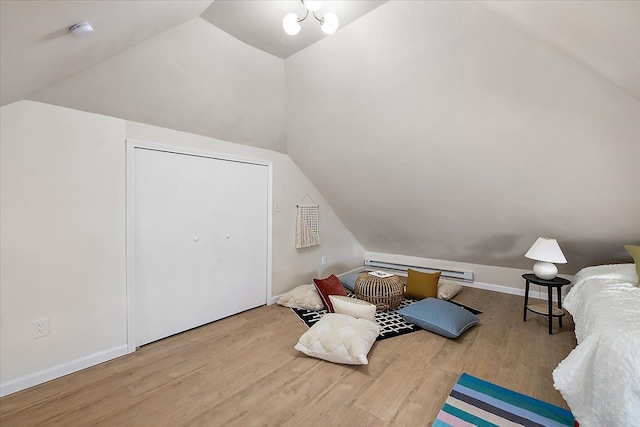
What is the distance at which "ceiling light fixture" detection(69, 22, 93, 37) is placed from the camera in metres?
1.30

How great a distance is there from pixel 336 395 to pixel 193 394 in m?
0.94

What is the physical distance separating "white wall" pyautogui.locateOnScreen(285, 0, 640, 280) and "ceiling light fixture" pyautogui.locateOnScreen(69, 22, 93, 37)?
5.49ft

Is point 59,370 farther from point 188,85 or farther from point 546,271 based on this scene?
point 546,271

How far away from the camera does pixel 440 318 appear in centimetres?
285

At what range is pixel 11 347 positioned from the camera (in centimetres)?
196

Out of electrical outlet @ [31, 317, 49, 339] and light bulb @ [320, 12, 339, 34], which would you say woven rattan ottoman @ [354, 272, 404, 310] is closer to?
light bulb @ [320, 12, 339, 34]

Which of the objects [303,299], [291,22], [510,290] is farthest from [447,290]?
[291,22]

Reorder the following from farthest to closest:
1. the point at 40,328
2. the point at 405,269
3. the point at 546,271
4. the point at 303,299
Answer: the point at 405,269 → the point at 303,299 → the point at 546,271 → the point at 40,328

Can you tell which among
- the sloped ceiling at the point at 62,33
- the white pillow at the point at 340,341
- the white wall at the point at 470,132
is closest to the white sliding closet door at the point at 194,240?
the sloped ceiling at the point at 62,33

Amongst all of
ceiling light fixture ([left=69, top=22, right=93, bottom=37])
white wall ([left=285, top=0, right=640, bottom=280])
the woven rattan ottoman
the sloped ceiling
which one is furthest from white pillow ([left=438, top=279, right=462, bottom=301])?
ceiling light fixture ([left=69, top=22, right=93, bottom=37])

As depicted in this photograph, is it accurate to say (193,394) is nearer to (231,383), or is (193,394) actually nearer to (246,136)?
(231,383)

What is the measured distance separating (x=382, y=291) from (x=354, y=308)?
693mm

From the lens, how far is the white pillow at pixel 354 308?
279 centimetres

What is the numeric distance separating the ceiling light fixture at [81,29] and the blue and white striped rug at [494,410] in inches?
103
